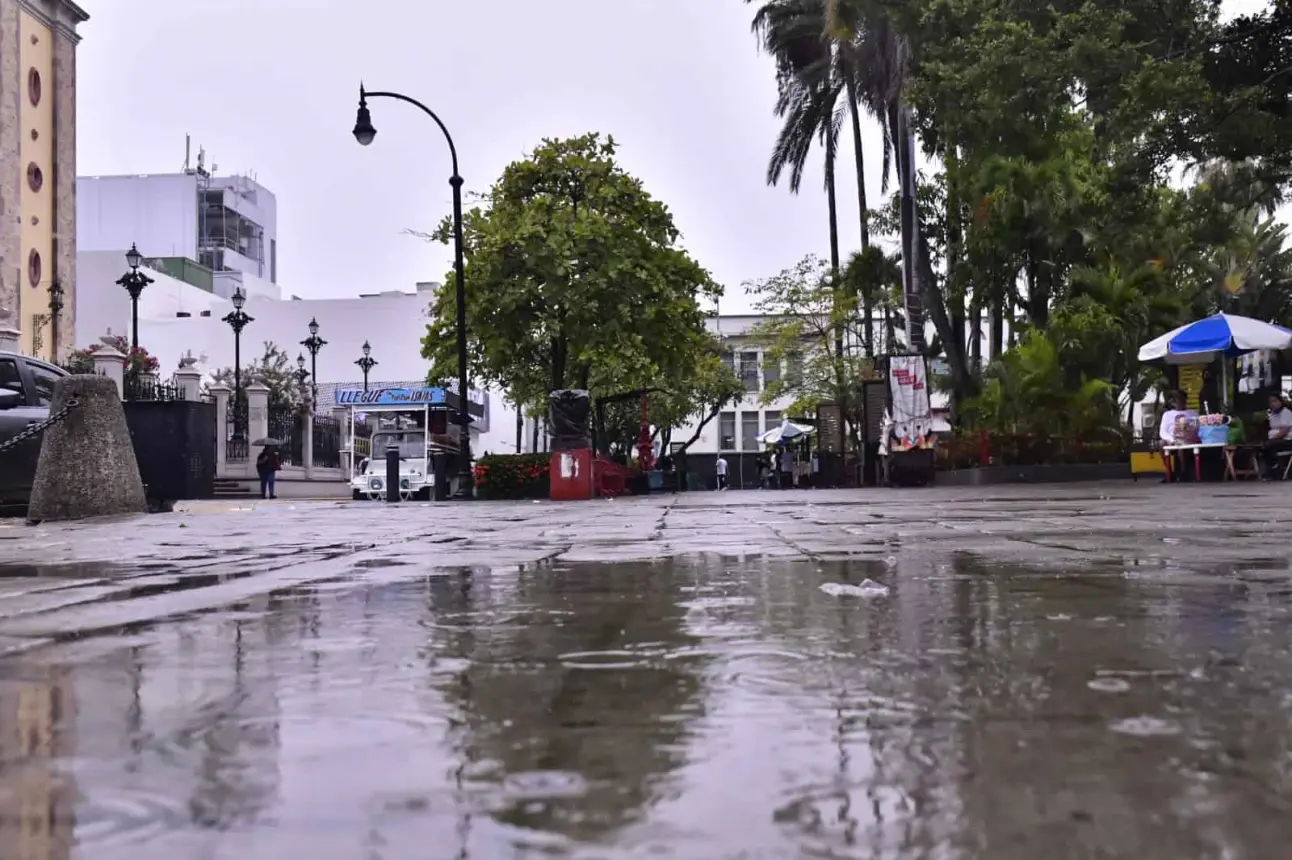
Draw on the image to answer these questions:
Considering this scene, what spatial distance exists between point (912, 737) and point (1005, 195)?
28.7 meters

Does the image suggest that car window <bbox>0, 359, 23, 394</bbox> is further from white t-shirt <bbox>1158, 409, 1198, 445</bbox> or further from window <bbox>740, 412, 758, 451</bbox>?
window <bbox>740, 412, 758, 451</bbox>

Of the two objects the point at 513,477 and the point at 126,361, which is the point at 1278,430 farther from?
the point at 126,361

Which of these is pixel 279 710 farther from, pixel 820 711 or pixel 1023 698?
pixel 1023 698

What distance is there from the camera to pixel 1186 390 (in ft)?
77.7

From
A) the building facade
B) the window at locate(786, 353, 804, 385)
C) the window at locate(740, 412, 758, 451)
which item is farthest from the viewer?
the window at locate(740, 412, 758, 451)

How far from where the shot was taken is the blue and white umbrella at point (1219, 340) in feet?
67.9

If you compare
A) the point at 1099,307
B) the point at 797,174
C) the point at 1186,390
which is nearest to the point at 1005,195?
the point at 1099,307

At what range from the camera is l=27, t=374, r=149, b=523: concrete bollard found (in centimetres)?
1147

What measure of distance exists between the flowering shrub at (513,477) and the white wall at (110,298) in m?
47.2

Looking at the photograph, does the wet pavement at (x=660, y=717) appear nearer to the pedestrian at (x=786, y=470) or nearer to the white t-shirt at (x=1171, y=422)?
the white t-shirt at (x=1171, y=422)

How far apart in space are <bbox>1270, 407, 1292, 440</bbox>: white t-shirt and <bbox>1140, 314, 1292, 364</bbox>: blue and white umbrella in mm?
1441

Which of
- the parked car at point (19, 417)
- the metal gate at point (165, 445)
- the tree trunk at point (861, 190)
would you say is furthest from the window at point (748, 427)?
the parked car at point (19, 417)

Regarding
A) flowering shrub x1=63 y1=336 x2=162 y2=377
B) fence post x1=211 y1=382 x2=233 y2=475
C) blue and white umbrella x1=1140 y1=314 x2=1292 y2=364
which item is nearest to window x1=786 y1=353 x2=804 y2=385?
fence post x1=211 y1=382 x2=233 y2=475

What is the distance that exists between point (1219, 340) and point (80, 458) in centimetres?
1758
